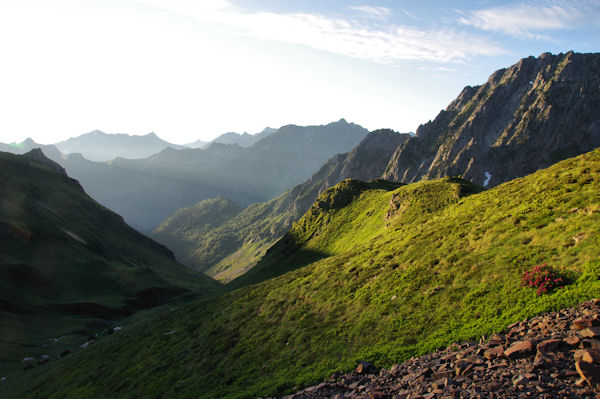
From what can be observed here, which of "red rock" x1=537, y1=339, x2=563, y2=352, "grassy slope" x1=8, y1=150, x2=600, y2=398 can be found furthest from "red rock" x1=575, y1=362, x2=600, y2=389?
"grassy slope" x1=8, y1=150, x2=600, y2=398

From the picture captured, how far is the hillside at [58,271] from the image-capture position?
77.3 m

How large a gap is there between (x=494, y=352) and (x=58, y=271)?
121 metres

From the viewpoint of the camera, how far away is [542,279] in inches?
773

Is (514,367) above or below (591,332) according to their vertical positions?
below

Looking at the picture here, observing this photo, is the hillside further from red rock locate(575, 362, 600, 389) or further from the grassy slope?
red rock locate(575, 362, 600, 389)

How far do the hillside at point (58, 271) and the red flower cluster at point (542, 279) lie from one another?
76368 mm

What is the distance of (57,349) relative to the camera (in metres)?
67.7

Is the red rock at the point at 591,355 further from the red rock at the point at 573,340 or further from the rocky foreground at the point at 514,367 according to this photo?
the red rock at the point at 573,340

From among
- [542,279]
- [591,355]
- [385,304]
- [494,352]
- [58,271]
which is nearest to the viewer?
[591,355]

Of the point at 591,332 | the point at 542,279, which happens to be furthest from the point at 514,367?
the point at 542,279

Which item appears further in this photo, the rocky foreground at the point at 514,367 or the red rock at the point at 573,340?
the red rock at the point at 573,340

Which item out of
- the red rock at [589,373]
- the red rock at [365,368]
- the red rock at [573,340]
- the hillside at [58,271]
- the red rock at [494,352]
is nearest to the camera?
the red rock at [589,373]

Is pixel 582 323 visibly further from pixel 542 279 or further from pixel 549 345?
pixel 542 279

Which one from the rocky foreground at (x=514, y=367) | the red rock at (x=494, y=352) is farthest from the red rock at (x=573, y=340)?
the red rock at (x=494, y=352)
